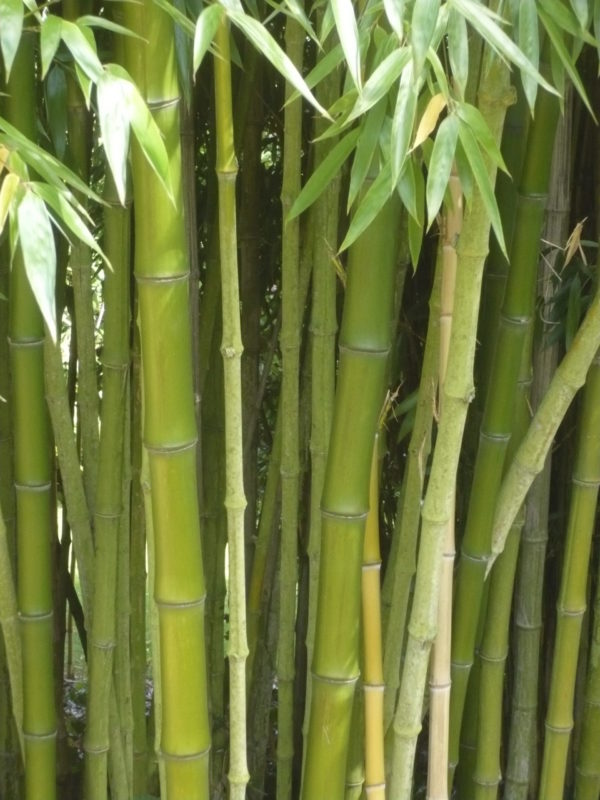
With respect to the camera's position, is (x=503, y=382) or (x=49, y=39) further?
(x=503, y=382)

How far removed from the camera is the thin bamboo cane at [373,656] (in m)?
1.35

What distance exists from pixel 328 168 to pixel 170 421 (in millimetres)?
333

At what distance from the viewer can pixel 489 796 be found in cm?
166

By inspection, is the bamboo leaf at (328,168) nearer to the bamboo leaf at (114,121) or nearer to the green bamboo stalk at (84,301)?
the bamboo leaf at (114,121)

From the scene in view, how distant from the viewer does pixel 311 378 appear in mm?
1480

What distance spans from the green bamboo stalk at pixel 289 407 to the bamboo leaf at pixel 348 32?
0.27 m

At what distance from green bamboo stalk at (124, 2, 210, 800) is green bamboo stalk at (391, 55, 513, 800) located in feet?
0.87

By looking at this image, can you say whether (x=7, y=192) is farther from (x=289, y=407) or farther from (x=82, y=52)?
(x=289, y=407)

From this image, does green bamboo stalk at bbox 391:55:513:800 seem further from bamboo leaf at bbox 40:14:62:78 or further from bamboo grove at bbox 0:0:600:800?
bamboo leaf at bbox 40:14:62:78

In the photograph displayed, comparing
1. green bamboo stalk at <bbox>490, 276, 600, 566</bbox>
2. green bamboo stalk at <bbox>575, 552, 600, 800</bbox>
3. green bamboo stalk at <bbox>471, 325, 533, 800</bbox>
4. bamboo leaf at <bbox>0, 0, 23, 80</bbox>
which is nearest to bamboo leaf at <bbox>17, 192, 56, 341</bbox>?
bamboo leaf at <bbox>0, 0, 23, 80</bbox>

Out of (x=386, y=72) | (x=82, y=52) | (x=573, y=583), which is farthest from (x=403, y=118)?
(x=573, y=583)

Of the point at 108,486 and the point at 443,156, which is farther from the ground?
the point at 443,156

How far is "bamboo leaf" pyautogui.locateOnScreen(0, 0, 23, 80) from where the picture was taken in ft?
2.64

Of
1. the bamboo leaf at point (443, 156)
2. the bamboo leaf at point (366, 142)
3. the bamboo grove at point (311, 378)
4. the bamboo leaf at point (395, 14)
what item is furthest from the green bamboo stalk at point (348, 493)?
the bamboo leaf at point (395, 14)
